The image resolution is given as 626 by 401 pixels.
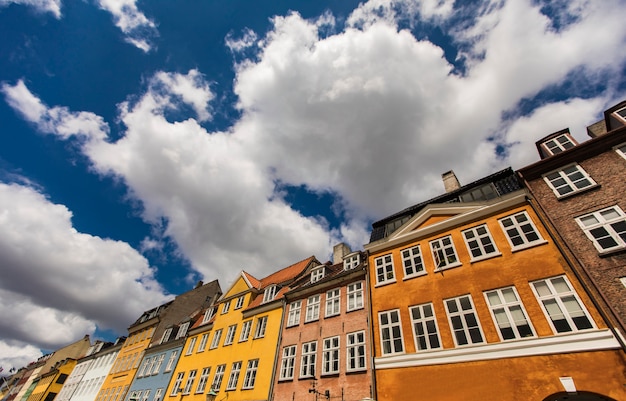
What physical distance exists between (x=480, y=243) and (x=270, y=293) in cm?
1800

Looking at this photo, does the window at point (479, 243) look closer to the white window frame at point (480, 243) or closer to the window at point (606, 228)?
the white window frame at point (480, 243)

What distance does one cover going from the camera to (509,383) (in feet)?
38.7

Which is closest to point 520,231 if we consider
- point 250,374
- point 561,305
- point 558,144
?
point 561,305

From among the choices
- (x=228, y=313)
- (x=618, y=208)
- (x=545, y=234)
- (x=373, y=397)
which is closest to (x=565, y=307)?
(x=545, y=234)

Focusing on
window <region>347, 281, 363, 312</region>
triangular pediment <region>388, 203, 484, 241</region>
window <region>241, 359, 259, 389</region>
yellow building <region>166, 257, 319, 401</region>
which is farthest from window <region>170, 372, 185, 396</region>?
triangular pediment <region>388, 203, 484, 241</region>

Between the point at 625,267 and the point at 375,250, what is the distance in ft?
39.3

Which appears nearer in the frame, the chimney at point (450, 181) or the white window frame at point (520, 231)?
the white window frame at point (520, 231)

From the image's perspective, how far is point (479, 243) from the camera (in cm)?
1597

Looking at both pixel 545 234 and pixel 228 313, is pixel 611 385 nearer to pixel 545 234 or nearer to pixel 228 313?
pixel 545 234

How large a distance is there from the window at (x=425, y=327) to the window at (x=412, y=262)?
6.84ft

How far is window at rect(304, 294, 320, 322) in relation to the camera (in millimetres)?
21069

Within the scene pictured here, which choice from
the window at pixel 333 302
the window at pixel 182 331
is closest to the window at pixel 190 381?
the window at pixel 182 331

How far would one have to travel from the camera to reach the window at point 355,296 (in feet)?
62.6

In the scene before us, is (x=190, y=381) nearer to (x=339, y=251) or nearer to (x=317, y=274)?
(x=317, y=274)
